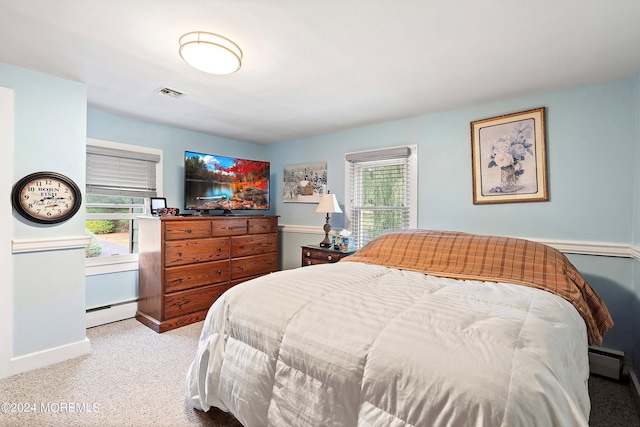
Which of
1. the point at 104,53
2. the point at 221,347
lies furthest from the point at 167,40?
the point at 221,347

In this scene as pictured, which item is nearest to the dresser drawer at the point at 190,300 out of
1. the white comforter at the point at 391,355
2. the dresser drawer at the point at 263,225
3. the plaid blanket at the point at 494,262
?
the dresser drawer at the point at 263,225

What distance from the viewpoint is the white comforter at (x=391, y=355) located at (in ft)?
2.83

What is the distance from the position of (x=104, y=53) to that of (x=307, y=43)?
139cm

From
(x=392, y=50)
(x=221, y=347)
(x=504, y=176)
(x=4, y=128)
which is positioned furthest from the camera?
(x=504, y=176)

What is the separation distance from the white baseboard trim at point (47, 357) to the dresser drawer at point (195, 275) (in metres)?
0.79

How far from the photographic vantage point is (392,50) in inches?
76.2

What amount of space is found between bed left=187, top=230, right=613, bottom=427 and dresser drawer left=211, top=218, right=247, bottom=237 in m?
1.86

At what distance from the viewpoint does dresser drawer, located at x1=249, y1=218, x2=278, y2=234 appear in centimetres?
393

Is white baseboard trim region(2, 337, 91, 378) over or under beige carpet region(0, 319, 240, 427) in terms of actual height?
over

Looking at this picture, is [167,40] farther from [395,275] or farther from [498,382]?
[498,382]

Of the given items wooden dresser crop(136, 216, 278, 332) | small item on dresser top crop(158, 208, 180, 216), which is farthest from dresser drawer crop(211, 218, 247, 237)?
small item on dresser top crop(158, 208, 180, 216)

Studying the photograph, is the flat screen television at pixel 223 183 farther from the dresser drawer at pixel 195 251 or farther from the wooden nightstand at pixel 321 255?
the wooden nightstand at pixel 321 255

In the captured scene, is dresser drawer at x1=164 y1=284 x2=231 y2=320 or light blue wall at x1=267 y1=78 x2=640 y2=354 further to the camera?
dresser drawer at x1=164 y1=284 x2=231 y2=320

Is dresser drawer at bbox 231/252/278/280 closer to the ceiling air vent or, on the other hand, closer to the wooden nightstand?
the wooden nightstand
